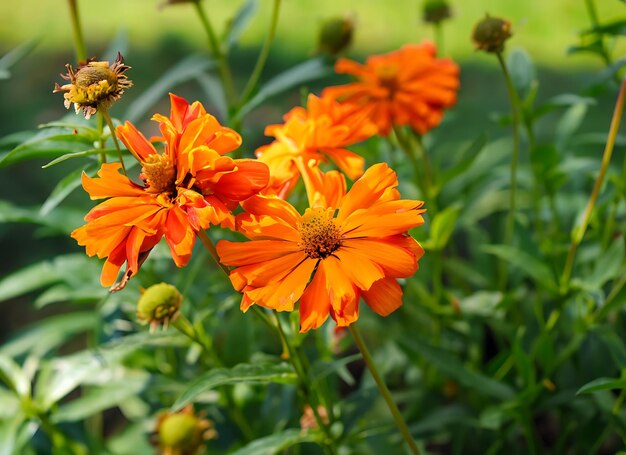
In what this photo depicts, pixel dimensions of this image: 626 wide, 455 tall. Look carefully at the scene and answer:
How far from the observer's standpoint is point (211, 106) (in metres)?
2.62

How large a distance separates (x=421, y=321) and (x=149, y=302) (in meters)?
0.64

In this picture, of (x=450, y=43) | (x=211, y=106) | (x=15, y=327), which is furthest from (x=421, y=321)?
(x=450, y=43)

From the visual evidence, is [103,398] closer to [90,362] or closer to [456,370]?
[90,362]

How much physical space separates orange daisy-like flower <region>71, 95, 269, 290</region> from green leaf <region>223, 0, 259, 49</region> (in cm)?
61

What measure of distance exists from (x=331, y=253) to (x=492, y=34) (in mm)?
410

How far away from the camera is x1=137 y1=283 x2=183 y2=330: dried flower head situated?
91cm

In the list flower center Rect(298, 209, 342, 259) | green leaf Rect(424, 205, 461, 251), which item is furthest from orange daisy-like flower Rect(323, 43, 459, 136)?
flower center Rect(298, 209, 342, 259)

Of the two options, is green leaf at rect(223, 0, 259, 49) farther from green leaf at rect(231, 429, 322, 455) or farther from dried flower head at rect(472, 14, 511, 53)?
green leaf at rect(231, 429, 322, 455)

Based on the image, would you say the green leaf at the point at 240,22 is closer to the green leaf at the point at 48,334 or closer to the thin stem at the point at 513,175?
the thin stem at the point at 513,175

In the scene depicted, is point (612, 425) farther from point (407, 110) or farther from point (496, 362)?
point (407, 110)

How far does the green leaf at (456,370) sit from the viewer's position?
1.16 metres

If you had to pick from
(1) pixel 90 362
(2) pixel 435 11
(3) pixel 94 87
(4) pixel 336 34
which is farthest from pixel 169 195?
(2) pixel 435 11

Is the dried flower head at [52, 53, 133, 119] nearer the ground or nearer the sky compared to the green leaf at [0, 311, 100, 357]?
nearer the sky

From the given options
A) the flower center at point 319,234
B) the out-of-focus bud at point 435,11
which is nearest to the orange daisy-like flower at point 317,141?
the flower center at point 319,234
